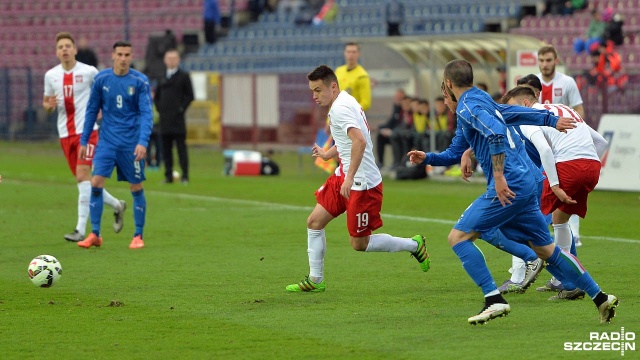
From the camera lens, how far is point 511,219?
26.8 ft

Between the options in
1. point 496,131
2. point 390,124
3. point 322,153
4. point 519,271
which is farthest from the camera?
point 390,124

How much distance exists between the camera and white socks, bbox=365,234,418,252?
9833 millimetres

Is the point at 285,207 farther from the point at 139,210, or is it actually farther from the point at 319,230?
the point at 319,230

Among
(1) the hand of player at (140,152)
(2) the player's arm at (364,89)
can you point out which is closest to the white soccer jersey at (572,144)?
(1) the hand of player at (140,152)

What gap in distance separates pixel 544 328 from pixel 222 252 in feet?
17.3

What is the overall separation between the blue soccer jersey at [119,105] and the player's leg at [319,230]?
3729mm

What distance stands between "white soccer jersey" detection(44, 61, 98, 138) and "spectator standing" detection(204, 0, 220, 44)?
22.0 metres

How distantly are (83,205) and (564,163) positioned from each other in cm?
585

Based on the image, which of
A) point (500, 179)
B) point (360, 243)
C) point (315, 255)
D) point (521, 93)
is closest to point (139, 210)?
point (315, 255)

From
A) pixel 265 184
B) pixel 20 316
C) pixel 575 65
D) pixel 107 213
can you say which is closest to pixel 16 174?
pixel 265 184

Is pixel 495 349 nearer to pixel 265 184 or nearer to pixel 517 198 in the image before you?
pixel 517 198

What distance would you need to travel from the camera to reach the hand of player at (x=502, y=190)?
25.9 feet

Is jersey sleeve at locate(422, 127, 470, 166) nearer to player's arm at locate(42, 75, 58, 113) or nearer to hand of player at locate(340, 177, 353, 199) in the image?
hand of player at locate(340, 177, 353, 199)

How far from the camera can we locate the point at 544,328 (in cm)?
793
